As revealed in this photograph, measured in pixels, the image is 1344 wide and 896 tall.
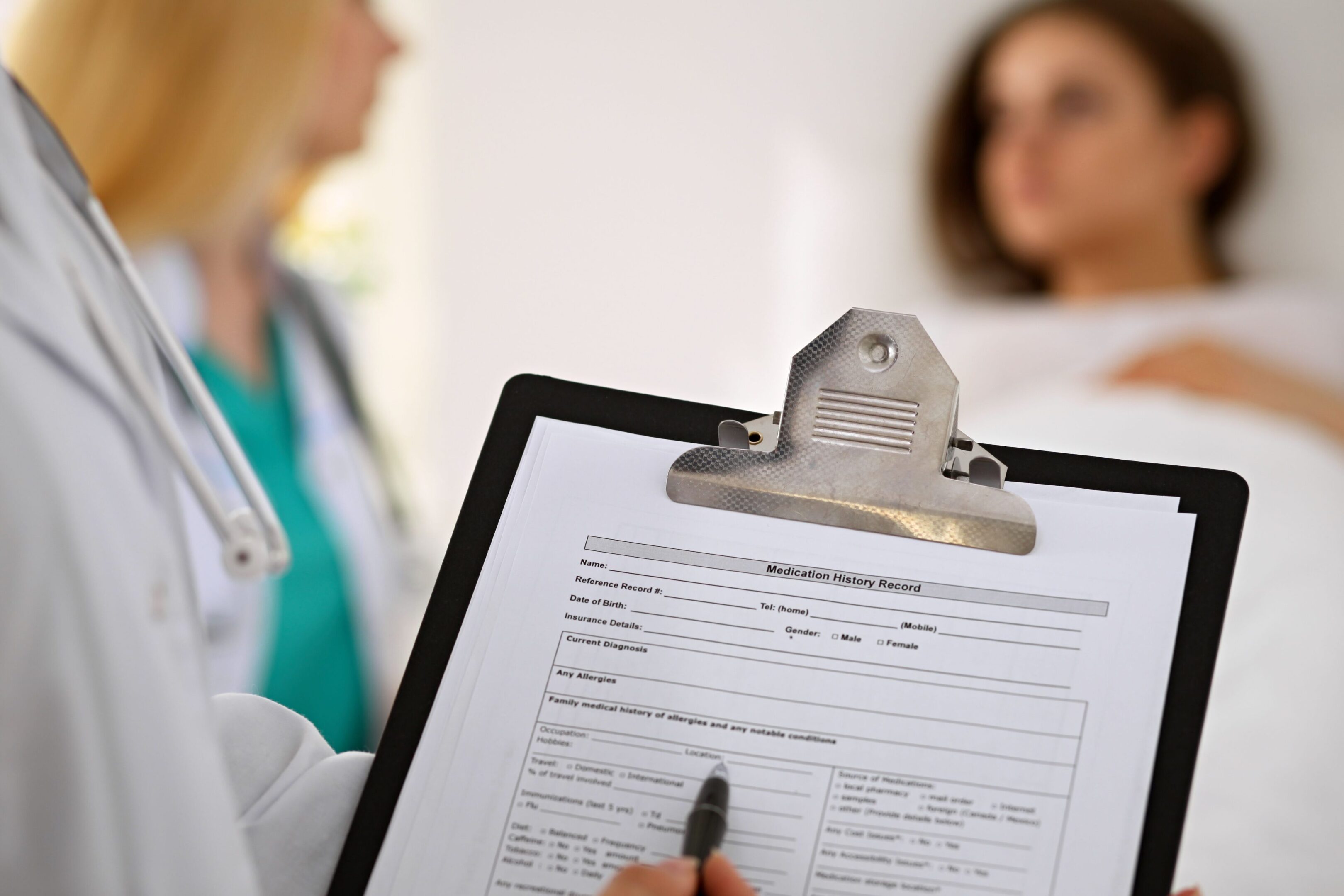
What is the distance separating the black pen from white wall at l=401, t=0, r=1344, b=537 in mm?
1287

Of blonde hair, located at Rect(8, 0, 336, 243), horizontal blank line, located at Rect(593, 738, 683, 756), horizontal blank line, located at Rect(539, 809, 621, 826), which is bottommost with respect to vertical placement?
horizontal blank line, located at Rect(539, 809, 621, 826)

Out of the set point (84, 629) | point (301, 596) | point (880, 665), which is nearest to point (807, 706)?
point (880, 665)

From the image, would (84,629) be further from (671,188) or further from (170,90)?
(671,188)

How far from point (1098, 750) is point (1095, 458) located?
0.38 ft

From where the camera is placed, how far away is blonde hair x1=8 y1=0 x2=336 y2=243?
1.17 m

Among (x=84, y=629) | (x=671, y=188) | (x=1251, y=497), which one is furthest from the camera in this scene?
(x=671, y=188)

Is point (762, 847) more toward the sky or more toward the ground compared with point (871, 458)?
more toward the ground

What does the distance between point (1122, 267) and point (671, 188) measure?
0.68 meters

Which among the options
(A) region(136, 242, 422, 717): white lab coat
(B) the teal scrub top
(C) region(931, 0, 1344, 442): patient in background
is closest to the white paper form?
(A) region(136, 242, 422, 717): white lab coat

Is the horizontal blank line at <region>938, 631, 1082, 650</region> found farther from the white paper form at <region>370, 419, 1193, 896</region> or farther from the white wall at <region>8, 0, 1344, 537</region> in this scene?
the white wall at <region>8, 0, 1344, 537</region>

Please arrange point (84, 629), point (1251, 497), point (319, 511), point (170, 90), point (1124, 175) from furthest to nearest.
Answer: point (1124, 175) → point (319, 511) → point (170, 90) → point (1251, 497) → point (84, 629)

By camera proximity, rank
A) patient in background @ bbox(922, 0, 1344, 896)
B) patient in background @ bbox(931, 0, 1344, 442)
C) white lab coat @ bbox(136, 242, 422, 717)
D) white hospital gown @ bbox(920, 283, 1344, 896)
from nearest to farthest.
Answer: white hospital gown @ bbox(920, 283, 1344, 896), patient in background @ bbox(922, 0, 1344, 896), white lab coat @ bbox(136, 242, 422, 717), patient in background @ bbox(931, 0, 1344, 442)

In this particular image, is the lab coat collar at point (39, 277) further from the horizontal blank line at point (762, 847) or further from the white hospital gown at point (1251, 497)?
the white hospital gown at point (1251, 497)

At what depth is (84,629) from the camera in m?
0.29
